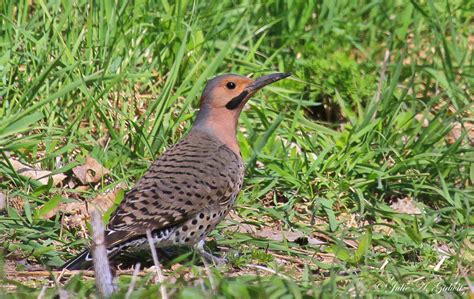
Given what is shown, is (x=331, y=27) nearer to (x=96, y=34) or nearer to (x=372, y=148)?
(x=372, y=148)

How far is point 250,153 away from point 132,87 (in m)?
0.98

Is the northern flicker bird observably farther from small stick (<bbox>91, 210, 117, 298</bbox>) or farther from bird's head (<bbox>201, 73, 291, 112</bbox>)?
small stick (<bbox>91, 210, 117, 298</bbox>)

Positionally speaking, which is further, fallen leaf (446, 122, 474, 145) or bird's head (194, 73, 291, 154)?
fallen leaf (446, 122, 474, 145)

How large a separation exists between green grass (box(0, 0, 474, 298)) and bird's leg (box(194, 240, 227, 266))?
79 millimetres

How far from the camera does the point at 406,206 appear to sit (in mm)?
7500

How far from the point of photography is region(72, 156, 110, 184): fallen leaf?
276 inches

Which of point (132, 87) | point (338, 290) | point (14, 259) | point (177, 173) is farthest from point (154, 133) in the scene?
→ point (338, 290)

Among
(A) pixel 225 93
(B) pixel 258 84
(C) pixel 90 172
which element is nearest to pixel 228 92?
(A) pixel 225 93

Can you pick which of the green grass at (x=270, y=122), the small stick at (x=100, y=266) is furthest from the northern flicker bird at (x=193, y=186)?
the small stick at (x=100, y=266)

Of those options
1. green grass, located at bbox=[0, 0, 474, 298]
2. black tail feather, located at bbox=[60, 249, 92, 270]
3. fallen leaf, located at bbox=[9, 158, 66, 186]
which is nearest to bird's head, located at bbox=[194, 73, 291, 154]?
green grass, located at bbox=[0, 0, 474, 298]

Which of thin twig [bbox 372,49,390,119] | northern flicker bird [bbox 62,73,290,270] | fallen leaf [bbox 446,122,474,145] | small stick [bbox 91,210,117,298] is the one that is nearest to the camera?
small stick [bbox 91,210,117,298]

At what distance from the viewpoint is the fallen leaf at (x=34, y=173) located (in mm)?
6922

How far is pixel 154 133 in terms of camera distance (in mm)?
7355

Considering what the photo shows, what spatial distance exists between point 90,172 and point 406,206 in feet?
7.20
